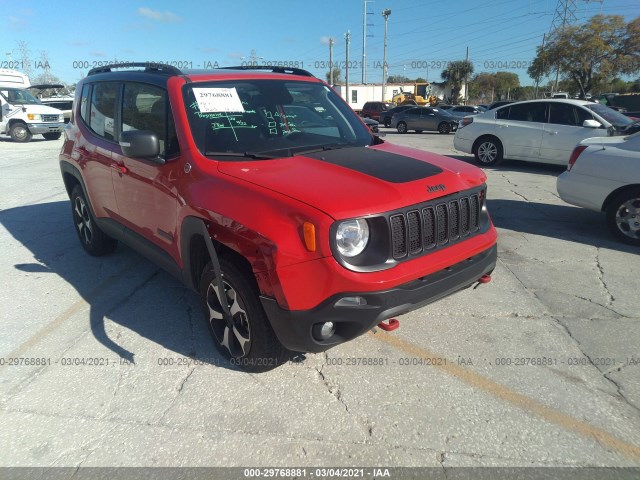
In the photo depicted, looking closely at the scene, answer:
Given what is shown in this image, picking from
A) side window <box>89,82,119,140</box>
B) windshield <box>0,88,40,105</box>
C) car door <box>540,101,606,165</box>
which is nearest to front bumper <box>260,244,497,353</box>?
side window <box>89,82,119,140</box>

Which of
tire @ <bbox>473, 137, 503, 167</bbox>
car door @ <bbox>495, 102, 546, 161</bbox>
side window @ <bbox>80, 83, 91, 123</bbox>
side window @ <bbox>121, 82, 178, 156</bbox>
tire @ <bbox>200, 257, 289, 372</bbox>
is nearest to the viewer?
tire @ <bbox>200, 257, 289, 372</bbox>

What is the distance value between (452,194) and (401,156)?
58 cm

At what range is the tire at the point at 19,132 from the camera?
18.5m

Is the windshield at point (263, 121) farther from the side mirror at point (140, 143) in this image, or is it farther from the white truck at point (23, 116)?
the white truck at point (23, 116)

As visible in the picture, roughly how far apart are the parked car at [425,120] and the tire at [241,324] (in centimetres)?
2333

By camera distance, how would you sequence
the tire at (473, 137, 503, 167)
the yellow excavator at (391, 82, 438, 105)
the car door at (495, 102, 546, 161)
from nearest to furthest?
1. the car door at (495, 102, 546, 161)
2. the tire at (473, 137, 503, 167)
3. the yellow excavator at (391, 82, 438, 105)

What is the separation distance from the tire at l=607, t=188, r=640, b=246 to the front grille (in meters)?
3.34

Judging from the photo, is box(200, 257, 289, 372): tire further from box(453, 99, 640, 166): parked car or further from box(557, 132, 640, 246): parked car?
box(453, 99, 640, 166): parked car

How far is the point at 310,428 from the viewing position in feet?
8.69

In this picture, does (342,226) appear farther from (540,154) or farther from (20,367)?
(540,154)

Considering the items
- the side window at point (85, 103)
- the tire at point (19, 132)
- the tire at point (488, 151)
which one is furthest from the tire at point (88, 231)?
the tire at point (19, 132)

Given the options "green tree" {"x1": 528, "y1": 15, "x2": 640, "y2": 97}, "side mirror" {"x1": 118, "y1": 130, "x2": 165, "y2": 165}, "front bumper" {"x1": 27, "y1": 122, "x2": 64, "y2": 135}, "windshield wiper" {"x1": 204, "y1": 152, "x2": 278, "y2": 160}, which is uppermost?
"green tree" {"x1": 528, "y1": 15, "x2": 640, "y2": 97}

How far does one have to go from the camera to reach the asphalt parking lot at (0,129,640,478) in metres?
2.49

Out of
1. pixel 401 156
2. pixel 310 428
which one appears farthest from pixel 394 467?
pixel 401 156
